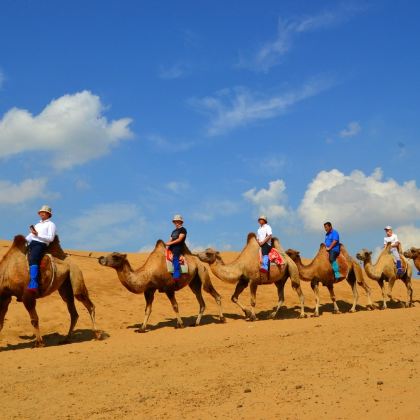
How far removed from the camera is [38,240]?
37.7 feet

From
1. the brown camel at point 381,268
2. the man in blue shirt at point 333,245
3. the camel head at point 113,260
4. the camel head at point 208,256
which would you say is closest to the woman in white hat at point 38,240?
the camel head at point 113,260

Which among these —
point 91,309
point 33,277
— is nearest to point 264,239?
point 91,309

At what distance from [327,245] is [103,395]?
10278 millimetres

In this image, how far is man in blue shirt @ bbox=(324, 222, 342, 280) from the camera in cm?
1619

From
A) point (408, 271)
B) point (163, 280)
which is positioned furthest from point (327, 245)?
point (163, 280)

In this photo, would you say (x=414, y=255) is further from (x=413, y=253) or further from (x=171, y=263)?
(x=171, y=263)

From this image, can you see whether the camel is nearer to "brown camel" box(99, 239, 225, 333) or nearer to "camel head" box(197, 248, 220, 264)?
"brown camel" box(99, 239, 225, 333)

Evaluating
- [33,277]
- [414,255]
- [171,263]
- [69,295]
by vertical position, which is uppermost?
[414,255]

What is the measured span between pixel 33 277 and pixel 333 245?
8.60 metres

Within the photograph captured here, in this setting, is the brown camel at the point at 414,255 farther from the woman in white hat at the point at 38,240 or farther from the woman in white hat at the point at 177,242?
the woman in white hat at the point at 38,240

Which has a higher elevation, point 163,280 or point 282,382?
point 163,280

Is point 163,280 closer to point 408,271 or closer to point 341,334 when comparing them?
point 341,334

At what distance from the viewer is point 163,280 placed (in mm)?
13719

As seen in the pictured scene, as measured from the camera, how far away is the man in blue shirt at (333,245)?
53.1ft
